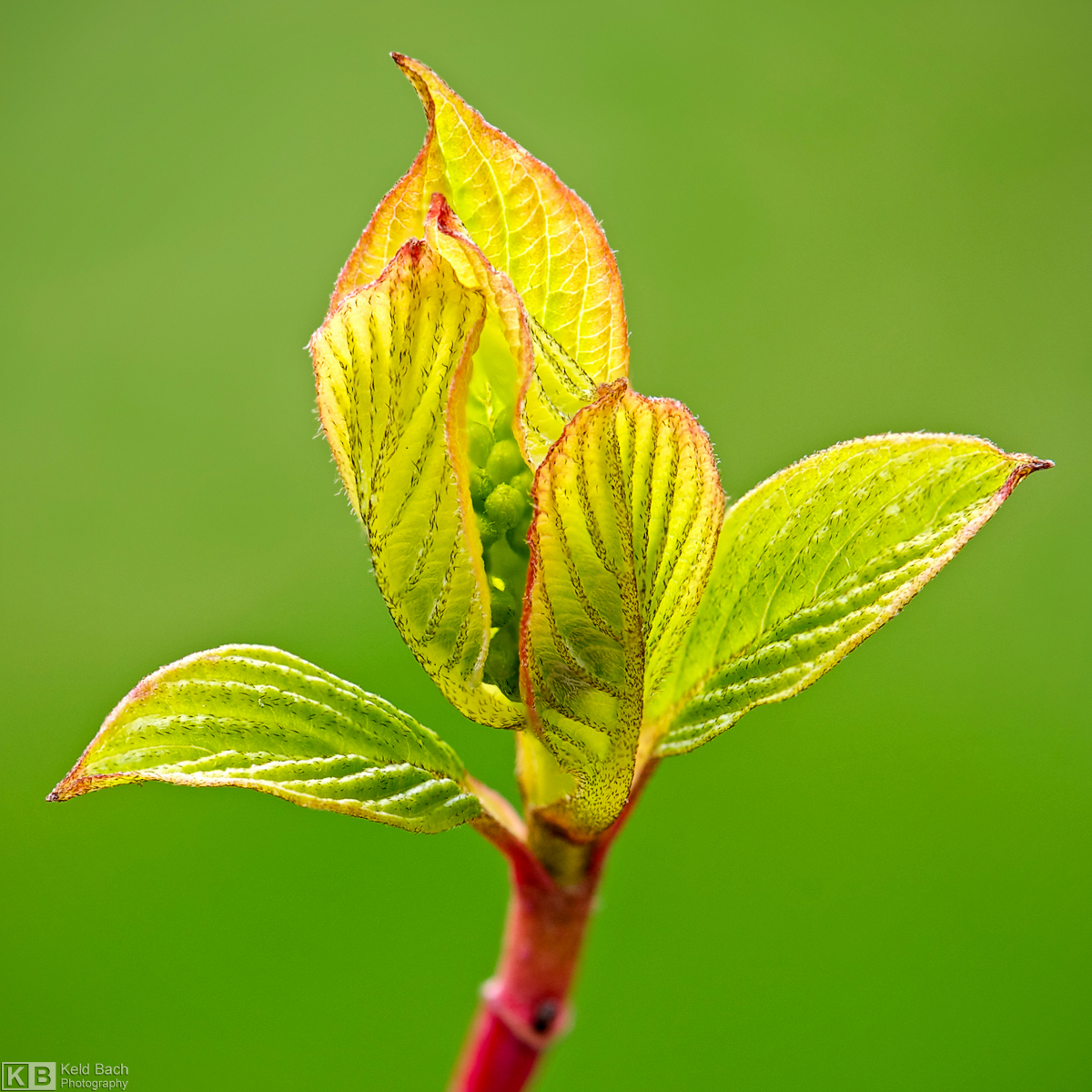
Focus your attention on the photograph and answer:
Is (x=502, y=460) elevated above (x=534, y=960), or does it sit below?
above

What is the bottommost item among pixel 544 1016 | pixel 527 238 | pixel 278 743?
pixel 544 1016

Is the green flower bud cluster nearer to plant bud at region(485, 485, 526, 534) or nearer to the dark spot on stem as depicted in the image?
plant bud at region(485, 485, 526, 534)

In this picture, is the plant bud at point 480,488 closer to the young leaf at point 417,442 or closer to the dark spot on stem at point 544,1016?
the young leaf at point 417,442

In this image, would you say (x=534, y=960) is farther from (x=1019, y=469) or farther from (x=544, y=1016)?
(x=1019, y=469)

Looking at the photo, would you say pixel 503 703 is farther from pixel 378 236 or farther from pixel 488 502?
pixel 378 236

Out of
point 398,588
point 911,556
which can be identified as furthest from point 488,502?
point 911,556

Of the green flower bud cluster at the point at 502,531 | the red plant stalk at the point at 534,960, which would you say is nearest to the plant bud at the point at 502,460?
the green flower bud cluster at the point at 502,531

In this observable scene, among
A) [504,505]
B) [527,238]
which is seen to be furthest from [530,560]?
[527,238]

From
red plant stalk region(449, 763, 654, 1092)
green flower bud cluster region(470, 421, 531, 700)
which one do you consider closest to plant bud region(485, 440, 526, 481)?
green flower bud cluster region(470, 421, 531, 700)
